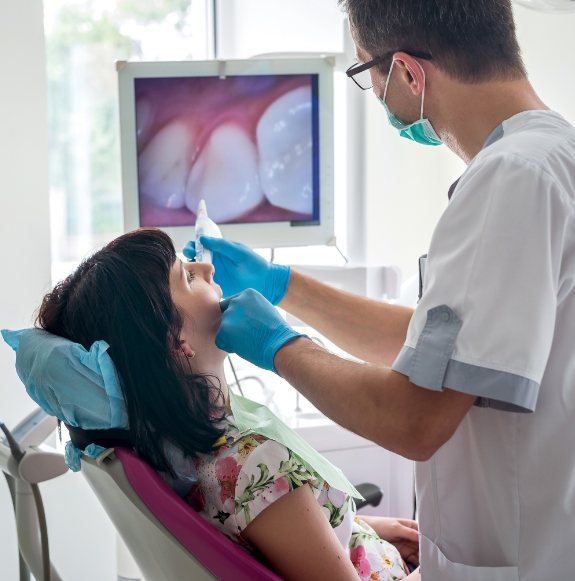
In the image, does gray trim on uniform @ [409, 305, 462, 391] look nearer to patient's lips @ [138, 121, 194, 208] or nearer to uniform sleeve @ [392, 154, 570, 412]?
uniform sleeve @ [392, 154, 570, 412]

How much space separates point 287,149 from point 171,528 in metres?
1.34

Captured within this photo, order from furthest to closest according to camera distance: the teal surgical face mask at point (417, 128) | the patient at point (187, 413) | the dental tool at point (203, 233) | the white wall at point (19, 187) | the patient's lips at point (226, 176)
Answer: the patient's lips at point (226, 176), the white wall at point (19, 187), the dental tool at point (203, 233), the teal surgical face mask at point (417, 128), the patient at point (187, 413)

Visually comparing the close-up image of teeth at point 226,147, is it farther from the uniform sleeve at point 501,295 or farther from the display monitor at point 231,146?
the uniform sleeve at point 501,295

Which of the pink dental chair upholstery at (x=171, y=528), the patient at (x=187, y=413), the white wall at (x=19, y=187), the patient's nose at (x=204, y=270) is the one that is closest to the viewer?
the pink dental chair upholstery at (x=171, y=528)

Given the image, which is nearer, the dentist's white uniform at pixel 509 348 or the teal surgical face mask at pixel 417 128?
the dentist's white uniform at pixel 509 348

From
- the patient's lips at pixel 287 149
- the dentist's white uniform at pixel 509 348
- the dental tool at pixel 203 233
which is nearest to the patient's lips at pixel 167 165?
the patient's lips at pixel 287 149

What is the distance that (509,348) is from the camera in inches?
34.4

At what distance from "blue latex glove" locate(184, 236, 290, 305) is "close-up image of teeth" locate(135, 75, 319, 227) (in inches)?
16.5

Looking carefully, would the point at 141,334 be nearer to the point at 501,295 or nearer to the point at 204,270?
the point at 204,270

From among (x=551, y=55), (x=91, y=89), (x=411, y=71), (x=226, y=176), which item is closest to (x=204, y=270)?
(x=411, y=71)

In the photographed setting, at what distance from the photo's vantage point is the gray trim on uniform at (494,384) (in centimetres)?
87

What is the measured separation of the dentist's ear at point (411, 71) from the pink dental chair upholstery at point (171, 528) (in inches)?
29.6

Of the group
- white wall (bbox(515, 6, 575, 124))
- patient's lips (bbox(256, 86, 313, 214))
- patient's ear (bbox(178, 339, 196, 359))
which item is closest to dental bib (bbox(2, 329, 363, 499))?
patient's ear (bbox(178, 339, 196, 359))

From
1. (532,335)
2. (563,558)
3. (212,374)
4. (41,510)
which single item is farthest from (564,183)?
(41,510)
